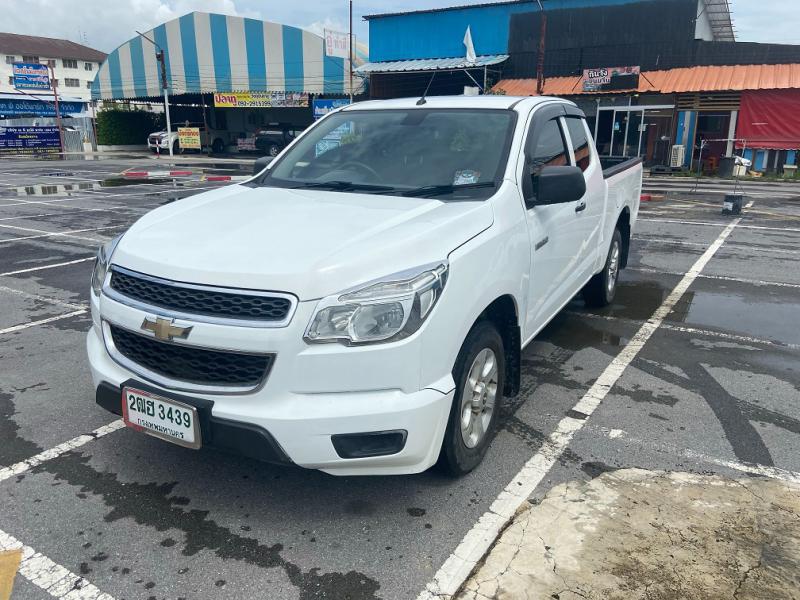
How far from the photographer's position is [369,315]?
2.53m

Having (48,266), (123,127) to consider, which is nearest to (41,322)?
(48,266)

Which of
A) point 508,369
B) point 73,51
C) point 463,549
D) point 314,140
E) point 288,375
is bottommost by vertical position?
point 463,549

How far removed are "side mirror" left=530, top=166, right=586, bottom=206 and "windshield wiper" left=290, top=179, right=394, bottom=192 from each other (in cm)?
88

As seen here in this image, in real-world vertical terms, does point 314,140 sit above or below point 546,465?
above

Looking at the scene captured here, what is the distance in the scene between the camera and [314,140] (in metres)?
4.50

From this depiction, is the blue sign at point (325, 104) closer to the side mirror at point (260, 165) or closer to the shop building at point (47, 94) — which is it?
the shop building at point (47, 94)

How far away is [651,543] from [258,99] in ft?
129

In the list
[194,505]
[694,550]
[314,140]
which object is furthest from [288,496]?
[314,140]

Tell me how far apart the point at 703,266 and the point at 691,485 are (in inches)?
231

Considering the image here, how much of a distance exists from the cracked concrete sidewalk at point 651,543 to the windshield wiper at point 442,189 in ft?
5.55

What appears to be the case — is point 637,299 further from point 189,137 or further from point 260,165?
point 189,137

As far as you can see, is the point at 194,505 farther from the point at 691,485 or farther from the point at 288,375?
the point at 691,485

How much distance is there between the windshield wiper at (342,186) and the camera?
374 cm

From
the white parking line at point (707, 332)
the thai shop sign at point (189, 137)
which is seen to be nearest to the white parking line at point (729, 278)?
the white parking line at point (707, 332)
